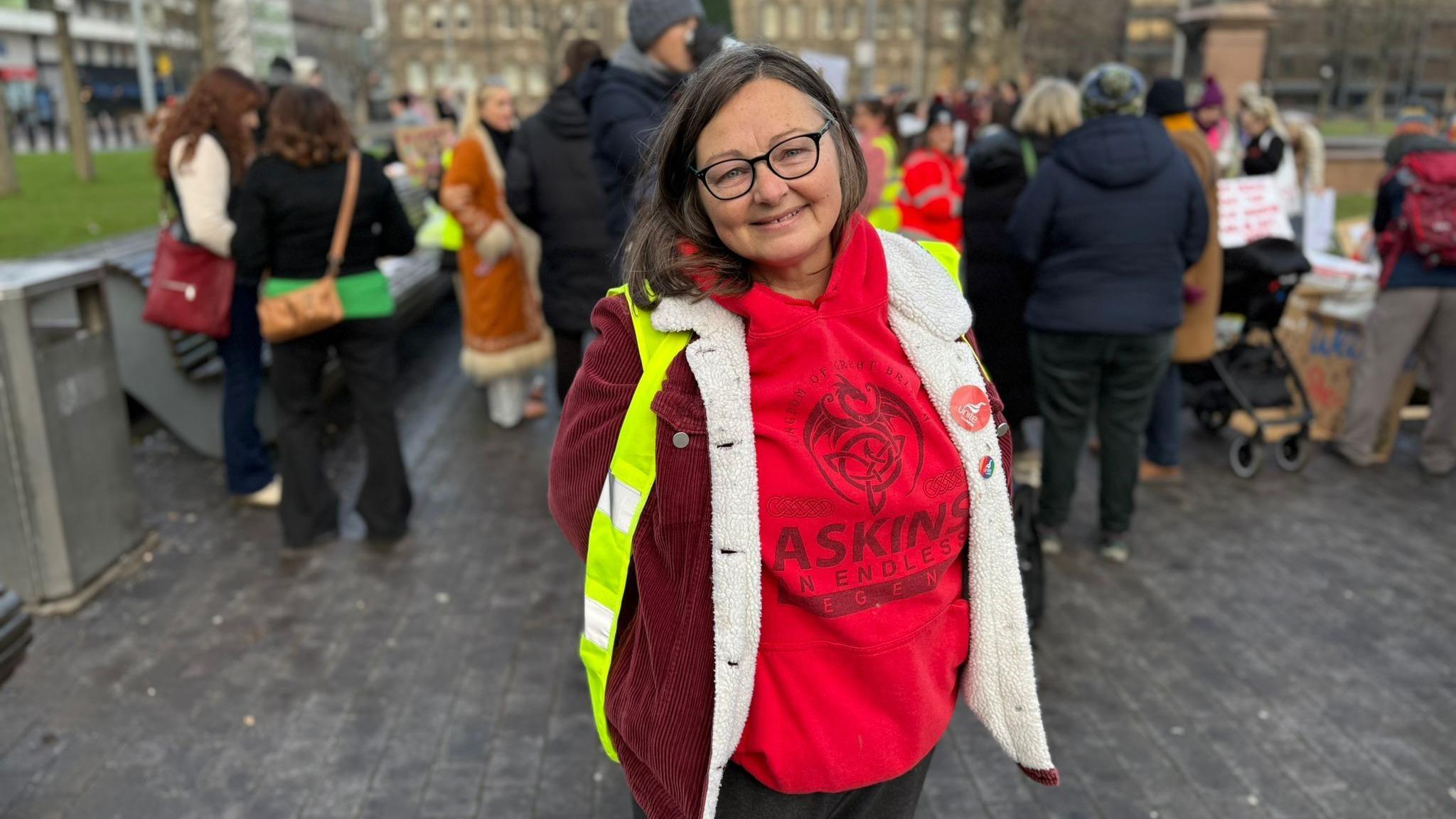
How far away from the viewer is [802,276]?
1855 mm

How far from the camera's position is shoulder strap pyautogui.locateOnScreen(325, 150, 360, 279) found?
496 cm

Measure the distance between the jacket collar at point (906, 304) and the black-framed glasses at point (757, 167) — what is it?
172 millimetres

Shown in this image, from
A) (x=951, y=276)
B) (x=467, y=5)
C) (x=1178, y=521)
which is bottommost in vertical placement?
(x=1178, y=521)

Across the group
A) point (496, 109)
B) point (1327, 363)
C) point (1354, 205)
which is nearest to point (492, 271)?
point (496, 109)

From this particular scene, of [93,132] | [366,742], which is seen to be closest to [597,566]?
[366,742]

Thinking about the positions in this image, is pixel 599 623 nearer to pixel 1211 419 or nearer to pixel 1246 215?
pixel 1246 215

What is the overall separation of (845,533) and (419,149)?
12.0 m

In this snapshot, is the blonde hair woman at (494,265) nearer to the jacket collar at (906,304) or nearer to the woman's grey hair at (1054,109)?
the woman's grey hair at (1054,109)

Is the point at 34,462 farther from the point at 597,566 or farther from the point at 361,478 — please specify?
the point at 597,566

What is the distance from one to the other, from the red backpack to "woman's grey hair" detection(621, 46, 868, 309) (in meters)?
5.34

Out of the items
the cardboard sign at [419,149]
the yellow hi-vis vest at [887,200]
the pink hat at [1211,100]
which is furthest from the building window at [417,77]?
the yellow hi-vis vest at [887,200]

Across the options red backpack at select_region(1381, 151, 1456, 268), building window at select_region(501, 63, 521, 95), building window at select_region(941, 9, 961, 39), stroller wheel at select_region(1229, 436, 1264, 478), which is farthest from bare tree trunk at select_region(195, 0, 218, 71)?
building window at select_region(501, 63, 521, 95)

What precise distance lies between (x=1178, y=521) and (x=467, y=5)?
289 feet

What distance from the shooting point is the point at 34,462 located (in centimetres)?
457
